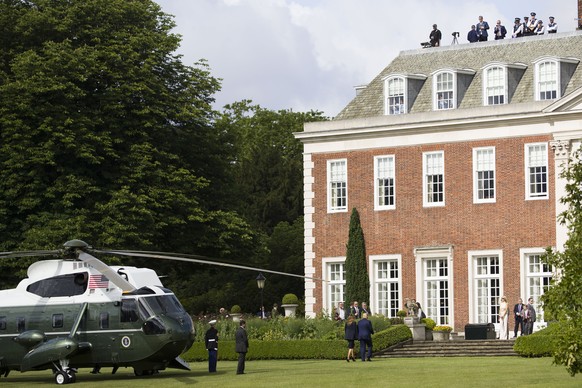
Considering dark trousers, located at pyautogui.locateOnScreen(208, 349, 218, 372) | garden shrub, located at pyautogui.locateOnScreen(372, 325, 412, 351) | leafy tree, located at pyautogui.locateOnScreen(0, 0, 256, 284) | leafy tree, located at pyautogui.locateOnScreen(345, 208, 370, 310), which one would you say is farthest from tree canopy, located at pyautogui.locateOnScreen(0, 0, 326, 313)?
dark trousers, located at pyautogui.locateOnScreen(208, 349, 218, 372)

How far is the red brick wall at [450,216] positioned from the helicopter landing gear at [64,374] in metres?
19.6

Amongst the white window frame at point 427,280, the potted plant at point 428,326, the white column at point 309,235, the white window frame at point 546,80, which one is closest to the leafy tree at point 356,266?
the white window frame at point 427,280

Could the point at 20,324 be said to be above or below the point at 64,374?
above

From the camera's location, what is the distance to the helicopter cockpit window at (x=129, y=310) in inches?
1389

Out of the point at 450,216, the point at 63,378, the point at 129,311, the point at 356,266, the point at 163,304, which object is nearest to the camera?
the point at 63,378

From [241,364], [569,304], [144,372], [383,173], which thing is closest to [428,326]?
[383,173]

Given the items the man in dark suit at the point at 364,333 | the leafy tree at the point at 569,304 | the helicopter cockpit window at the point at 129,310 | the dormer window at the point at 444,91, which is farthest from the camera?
the dormer window at the point at 444,91

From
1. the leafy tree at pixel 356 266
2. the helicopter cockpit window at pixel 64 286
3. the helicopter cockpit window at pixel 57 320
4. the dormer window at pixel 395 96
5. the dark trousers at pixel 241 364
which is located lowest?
the dark trousers at pixel 241 364

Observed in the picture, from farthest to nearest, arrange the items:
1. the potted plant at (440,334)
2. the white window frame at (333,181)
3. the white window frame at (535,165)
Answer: the white window frame at (333,181), the white window frame at (535,165), the potted plant at (440,334)

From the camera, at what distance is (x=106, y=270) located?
3309cm

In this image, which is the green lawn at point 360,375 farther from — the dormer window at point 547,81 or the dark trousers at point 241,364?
the dormer window at point 547,81

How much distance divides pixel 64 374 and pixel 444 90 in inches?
905

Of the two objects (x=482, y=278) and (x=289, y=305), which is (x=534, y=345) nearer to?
Answer: (x=482, y=278)

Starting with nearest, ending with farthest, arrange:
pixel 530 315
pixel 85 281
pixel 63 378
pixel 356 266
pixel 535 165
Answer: pixel 63 378, pixel 85 281, pixel 530 315, pixel 535 165, pixel 356 266
